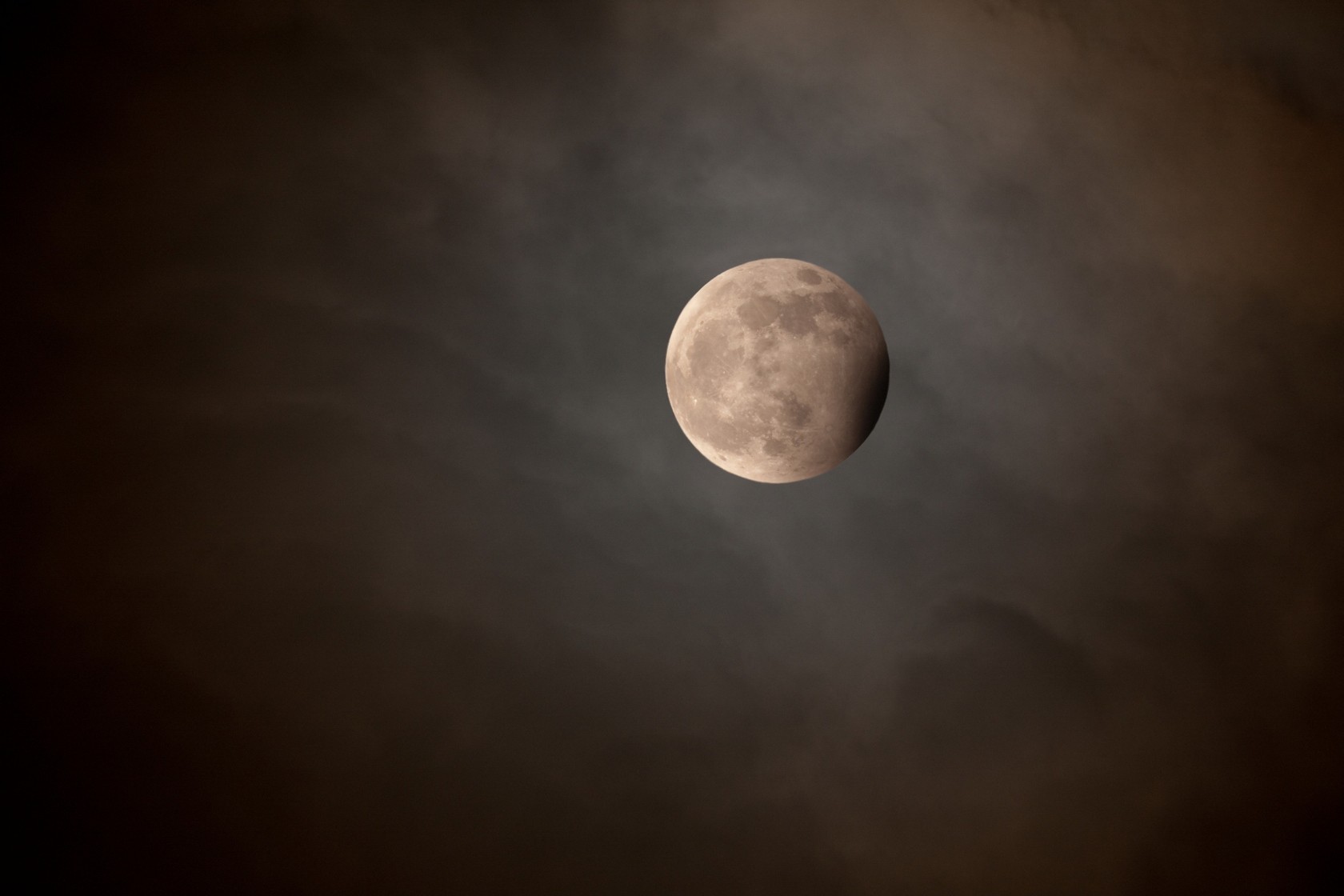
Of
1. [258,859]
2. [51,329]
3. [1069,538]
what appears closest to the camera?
[51,329]

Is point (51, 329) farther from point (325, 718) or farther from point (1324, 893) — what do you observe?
point (1324, 893)

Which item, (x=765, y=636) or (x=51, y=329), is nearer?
(x=51, y=329)

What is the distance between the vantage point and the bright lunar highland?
695 centimetres

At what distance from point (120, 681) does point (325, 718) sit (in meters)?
2.14

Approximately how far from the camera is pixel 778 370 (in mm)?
6910

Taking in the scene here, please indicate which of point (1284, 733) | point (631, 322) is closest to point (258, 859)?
point (631, 322)

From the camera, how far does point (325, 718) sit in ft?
30.1

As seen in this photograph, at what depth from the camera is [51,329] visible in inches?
323

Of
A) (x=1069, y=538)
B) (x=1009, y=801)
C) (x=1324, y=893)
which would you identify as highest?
(x=1069, y=538)

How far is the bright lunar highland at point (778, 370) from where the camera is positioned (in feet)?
22.8

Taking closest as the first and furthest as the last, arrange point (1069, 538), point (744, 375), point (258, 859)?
point (744, 375), point (258, 859), point (1069, 538)

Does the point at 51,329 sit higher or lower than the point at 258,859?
higher

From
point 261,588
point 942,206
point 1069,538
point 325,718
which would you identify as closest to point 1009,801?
point 1069,538

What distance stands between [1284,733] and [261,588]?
→ 41.7 feet
